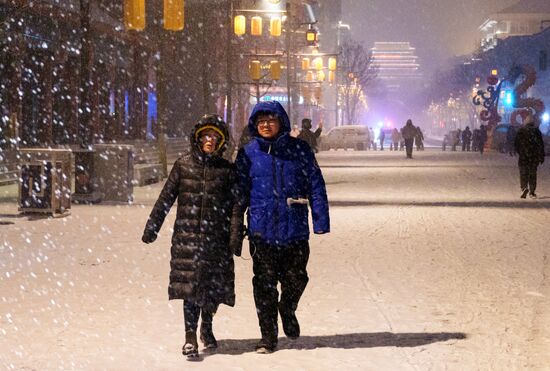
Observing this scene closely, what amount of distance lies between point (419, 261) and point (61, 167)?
8.02 meters

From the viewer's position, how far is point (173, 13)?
20.4m

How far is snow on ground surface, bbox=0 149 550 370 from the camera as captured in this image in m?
7.00

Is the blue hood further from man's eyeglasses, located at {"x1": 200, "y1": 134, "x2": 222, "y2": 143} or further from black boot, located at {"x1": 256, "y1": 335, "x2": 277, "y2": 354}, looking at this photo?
black boot, located at {"x1": 256, "y1": 335, "x2": 277, "y2": 354}

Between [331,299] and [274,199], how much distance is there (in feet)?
8.29

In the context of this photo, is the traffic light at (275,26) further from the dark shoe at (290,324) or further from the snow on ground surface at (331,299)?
the dark shoe at (290,324)

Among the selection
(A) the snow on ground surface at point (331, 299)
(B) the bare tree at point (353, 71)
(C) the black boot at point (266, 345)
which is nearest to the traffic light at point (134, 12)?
(A) the snow on ground surface at point (331, 299)

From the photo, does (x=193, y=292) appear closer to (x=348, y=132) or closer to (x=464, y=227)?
(x=464, y=227)

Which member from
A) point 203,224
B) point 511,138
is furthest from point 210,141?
point 511,138

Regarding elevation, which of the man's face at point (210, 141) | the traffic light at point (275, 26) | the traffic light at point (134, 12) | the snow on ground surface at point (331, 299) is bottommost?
the snow on ground surface at point (331, 299)

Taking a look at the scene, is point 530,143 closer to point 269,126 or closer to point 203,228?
point 269,126

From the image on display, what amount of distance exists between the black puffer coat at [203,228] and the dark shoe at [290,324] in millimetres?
608

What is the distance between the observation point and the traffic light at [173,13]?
2025cm

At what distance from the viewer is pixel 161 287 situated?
10.1 meters

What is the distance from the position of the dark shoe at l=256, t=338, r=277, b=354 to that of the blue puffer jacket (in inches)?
25.8
